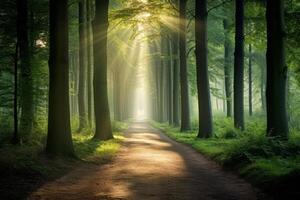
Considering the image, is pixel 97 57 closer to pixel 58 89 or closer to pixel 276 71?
pixel 58 89

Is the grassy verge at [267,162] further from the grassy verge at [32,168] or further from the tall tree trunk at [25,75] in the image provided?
the tall tree trunk at [25,75]

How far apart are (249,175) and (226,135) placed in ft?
38.7

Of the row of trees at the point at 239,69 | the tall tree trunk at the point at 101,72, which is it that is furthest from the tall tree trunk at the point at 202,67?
the tall tree trunk at the point at 101,72

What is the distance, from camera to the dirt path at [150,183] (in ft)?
27.8

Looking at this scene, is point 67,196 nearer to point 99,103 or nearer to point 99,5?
point 99,103

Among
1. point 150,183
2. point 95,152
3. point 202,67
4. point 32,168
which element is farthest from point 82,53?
point 150,183

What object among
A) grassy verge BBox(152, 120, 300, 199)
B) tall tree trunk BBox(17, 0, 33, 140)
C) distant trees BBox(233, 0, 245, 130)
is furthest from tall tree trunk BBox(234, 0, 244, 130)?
tall tree trunk BBox(17, 0, 33, 140)

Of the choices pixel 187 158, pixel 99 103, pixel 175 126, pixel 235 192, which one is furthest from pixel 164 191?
pixel 175 126

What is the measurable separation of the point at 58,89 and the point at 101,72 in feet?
26.1

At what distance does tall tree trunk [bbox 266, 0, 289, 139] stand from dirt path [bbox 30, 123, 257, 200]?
264 centimetres

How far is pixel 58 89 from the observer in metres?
13.5

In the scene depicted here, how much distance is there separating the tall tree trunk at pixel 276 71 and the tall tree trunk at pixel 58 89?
662 centimetres

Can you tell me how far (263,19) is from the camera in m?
19.6

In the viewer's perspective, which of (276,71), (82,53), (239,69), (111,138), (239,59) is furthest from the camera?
(82,53)
